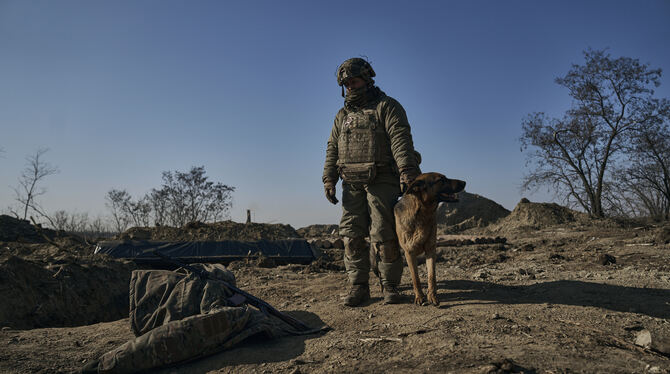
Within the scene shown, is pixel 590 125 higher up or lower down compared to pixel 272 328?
higher up

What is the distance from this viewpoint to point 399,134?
3.88 metres

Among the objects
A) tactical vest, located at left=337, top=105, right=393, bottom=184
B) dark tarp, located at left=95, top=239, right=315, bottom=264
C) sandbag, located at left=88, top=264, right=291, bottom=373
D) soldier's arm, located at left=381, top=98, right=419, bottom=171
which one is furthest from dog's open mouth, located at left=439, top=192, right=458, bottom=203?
dark tarp, located at left=95, top=239, right=315, bottom=264

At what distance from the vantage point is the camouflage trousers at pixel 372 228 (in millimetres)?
3869

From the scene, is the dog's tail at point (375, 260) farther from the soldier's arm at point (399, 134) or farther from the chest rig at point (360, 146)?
the soldier's arm at point (399, 134)

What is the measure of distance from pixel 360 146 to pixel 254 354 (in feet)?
7.06

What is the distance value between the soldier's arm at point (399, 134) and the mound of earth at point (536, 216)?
37.8ft

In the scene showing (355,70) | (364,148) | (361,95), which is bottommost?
(364,148)

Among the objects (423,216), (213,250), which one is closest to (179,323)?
(423,216)

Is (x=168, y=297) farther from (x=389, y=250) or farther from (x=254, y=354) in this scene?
(x=389, y=250)

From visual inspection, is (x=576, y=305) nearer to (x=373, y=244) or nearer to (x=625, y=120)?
(x=373, y=244)

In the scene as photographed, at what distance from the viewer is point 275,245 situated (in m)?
9.12

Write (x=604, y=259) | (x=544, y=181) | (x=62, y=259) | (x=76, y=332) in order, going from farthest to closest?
(x=544, y=181) < (x=62, y=259) < (x=604, y=259) < (x=76, y=332)

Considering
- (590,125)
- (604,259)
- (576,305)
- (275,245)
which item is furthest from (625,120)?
(576,305)

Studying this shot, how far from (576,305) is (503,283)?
1.30 meters
